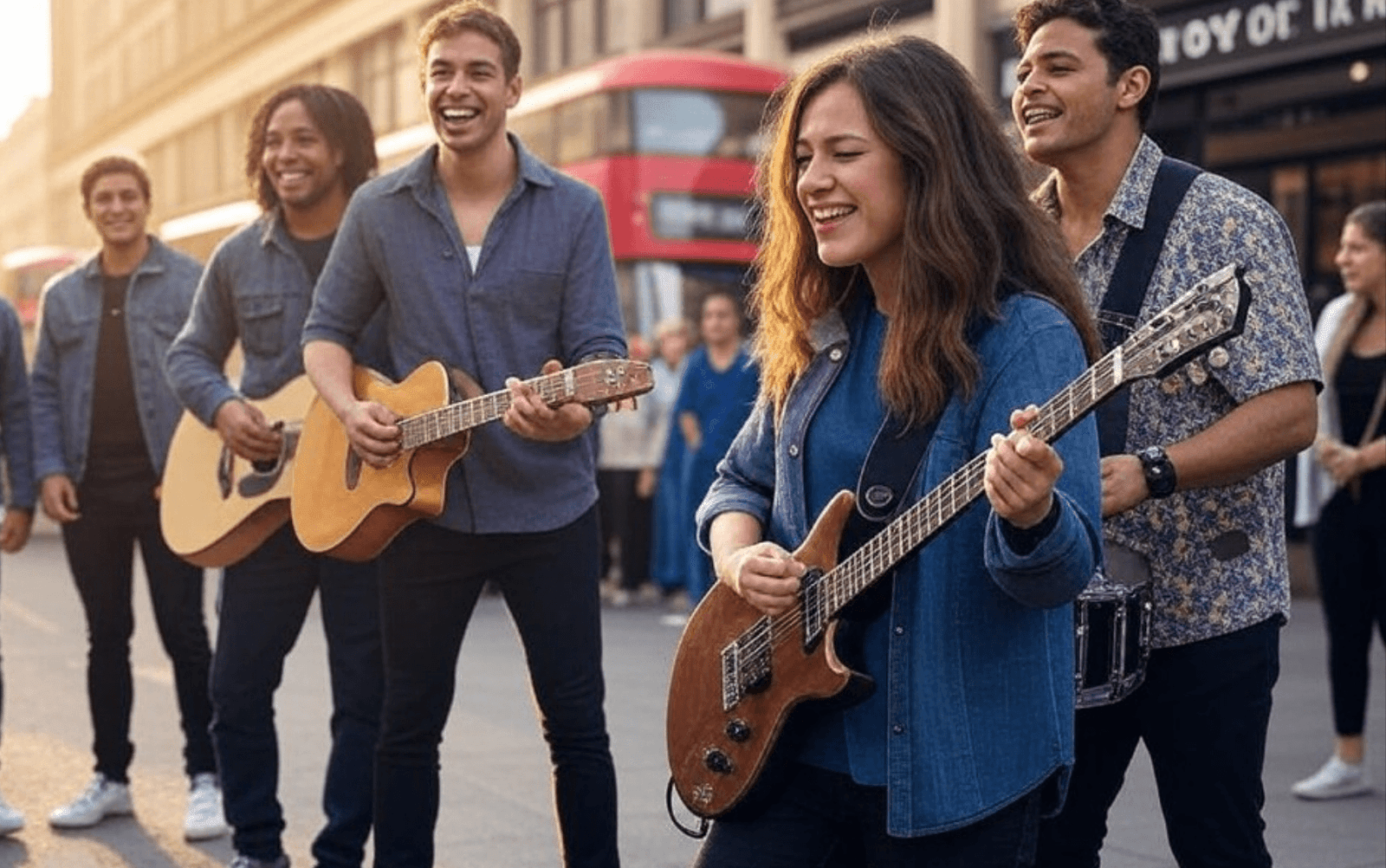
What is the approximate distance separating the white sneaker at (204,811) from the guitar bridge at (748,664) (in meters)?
3.28

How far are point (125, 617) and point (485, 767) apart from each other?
143cm

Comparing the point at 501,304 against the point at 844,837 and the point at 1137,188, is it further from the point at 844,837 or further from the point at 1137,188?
the point at 844,837

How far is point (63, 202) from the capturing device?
226 feet

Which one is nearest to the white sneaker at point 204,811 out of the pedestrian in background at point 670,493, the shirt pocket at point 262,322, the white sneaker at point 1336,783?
the shirt pocket at point 262,322

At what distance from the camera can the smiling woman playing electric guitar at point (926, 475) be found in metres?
2.81

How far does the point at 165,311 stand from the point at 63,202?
65.8 meters

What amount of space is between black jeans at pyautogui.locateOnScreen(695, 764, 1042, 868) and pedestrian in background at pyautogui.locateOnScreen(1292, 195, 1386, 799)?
413 cm

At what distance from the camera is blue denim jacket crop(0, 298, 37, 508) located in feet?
21.6

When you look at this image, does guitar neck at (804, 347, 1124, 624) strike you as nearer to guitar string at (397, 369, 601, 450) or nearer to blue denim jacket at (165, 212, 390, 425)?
guitar string at (397, 369, 601, 450)

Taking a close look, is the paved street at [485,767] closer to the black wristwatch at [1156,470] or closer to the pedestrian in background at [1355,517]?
the pedestrian in background at [1355,517]

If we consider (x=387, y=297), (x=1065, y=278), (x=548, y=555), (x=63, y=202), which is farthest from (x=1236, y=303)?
(x=63, y=202)

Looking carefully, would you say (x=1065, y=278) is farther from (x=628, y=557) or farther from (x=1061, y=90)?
(x=628, y=557)

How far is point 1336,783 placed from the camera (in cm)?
670

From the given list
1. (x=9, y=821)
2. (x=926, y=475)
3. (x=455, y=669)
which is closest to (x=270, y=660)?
(x=455, y=669)
